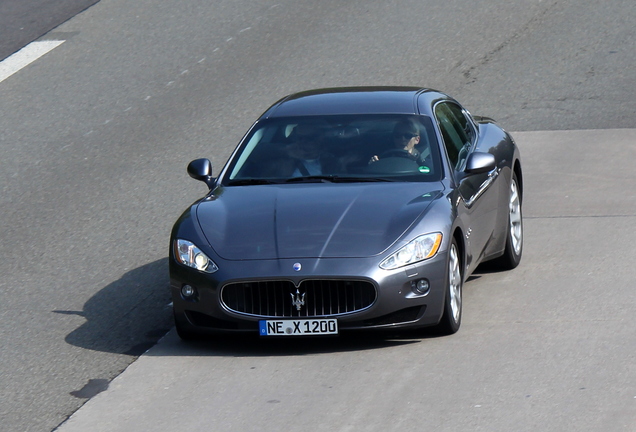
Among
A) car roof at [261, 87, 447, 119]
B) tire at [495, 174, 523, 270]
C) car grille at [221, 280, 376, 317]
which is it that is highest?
car roof at [261, 87, 447, 119]

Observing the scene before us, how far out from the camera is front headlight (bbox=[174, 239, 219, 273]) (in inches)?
284

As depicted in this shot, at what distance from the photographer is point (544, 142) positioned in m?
13.5

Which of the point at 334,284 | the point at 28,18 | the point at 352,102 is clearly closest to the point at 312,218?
the point at 334,284

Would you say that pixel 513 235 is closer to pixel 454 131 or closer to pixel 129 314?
pixel 454 131

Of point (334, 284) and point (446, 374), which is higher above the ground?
point (334, 284)

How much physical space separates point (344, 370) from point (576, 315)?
1.85m

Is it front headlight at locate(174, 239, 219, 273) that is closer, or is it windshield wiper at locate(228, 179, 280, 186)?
front headlight at locate(174, 239, 219, 273)

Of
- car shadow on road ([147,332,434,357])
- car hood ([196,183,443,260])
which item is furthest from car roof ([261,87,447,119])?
car shadow on road ([147,332,434,357])

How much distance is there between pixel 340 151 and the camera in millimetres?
8305

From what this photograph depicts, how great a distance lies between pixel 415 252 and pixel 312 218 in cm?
72

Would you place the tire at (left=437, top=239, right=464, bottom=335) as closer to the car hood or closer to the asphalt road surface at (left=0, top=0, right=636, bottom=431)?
the asphalt road surface at (left=0, top=0, right=636, bottom=431)

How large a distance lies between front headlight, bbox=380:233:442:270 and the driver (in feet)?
3.61

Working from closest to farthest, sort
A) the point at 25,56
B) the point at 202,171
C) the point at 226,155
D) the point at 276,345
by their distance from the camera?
the point at 276,345 → the point at 202,171 → the point at 226,155 → the point at 25,56

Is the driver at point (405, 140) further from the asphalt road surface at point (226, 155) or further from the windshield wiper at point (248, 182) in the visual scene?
the asphalt road surface at point (226, 155)
